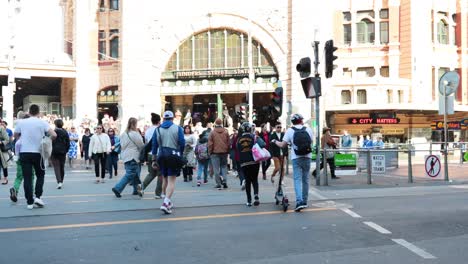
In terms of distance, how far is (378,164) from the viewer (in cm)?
1553

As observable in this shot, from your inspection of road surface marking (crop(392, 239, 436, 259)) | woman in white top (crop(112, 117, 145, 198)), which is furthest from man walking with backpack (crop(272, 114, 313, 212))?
woman in white top (crop(112, 117, 145, 198))

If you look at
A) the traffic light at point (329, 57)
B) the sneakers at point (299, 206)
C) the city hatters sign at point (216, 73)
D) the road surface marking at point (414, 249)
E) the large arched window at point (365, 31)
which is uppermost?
the large arched window at point (365, 31)

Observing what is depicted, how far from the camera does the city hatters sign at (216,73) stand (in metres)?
43.2

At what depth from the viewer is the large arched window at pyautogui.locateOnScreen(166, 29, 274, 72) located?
43.6 metres

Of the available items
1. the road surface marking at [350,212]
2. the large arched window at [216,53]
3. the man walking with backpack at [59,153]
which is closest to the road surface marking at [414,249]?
the road surface marking at [350,212]

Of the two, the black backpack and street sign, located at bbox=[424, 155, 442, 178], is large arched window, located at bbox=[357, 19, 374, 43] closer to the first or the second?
street sign, located at bbox=[424, 155, 442, 178]

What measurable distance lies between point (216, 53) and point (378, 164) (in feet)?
99.0

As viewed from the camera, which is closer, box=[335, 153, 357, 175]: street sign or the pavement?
the pavement

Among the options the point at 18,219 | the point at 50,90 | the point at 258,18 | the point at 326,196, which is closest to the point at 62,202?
the point at 18,219

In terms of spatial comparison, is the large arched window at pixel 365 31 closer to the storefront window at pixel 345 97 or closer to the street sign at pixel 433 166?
the storefront window at pixel 345 97

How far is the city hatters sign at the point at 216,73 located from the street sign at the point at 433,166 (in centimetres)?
2821

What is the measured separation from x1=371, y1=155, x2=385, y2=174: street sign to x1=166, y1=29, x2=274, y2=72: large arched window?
2824cm

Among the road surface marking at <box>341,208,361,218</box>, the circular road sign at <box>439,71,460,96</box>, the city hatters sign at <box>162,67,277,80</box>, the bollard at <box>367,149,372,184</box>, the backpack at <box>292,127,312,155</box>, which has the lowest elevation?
the road surface marking at <box>341,208,361,218</box>

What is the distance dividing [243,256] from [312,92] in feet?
26.4
